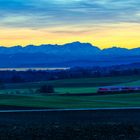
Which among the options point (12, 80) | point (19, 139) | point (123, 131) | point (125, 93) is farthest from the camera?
point (12, 80)

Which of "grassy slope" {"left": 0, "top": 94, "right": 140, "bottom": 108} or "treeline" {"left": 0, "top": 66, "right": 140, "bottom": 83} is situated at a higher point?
"treeline" {"left": 0, "top": 66, "right": 140, "bottom": 83}

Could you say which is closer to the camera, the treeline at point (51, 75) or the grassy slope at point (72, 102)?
the grassy slope at point (72, 102)

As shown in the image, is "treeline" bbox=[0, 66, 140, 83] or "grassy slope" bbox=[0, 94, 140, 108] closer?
"grassy slope" bbox=[0, 94, 140, 108]

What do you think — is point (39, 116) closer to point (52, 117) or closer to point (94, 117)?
point (52, 117)

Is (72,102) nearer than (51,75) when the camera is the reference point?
Yes

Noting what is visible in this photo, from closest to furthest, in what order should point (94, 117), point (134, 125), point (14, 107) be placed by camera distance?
point (134, 125), point (94, 117), point (14, 107)

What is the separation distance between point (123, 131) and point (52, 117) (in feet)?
13.9

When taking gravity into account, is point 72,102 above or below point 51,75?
below

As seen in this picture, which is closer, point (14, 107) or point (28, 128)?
point (28, 128)

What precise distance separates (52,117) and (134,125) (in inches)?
140

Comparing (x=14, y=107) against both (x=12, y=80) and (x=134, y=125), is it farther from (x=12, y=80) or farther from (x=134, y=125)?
(x=12, y=80)

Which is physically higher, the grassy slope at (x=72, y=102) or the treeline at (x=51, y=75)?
the treeline at (x=51, y=75)

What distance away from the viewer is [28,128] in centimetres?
1658

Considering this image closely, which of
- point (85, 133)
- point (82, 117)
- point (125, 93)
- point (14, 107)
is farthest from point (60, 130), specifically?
point (125, 93)
